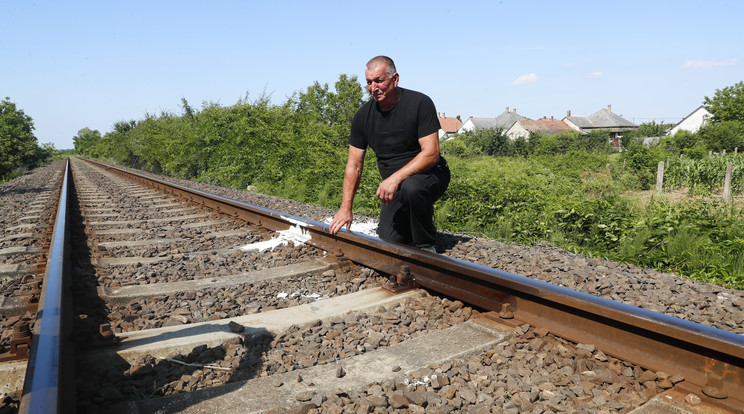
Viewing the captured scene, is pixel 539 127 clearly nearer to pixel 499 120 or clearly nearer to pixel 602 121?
pixel 499 120

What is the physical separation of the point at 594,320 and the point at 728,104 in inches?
3330

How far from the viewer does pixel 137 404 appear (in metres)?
1.66

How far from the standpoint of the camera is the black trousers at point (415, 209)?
3.57 meters

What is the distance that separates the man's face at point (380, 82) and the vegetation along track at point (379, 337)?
106 cm

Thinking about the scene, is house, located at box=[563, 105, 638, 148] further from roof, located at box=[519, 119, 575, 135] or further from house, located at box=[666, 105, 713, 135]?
house, located at box=[666, 105, 713, 135]

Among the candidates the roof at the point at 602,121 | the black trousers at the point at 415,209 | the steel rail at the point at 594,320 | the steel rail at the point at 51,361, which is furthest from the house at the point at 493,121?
the steel rail at the point at 51,361

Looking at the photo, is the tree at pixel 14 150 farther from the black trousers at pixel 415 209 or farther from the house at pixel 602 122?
the house at pixel 602 122

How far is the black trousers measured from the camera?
357cm

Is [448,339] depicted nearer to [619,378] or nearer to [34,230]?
[619,378]

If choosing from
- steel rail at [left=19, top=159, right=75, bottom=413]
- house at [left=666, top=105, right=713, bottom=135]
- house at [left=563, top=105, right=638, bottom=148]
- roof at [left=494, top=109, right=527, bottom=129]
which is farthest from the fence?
house at [left=666, top=105, right=713, bottom=135]

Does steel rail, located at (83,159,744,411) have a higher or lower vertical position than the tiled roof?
lower

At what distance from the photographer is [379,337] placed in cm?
228

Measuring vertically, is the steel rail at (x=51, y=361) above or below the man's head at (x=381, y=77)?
below

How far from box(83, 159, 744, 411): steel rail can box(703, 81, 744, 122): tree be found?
80.7 m
